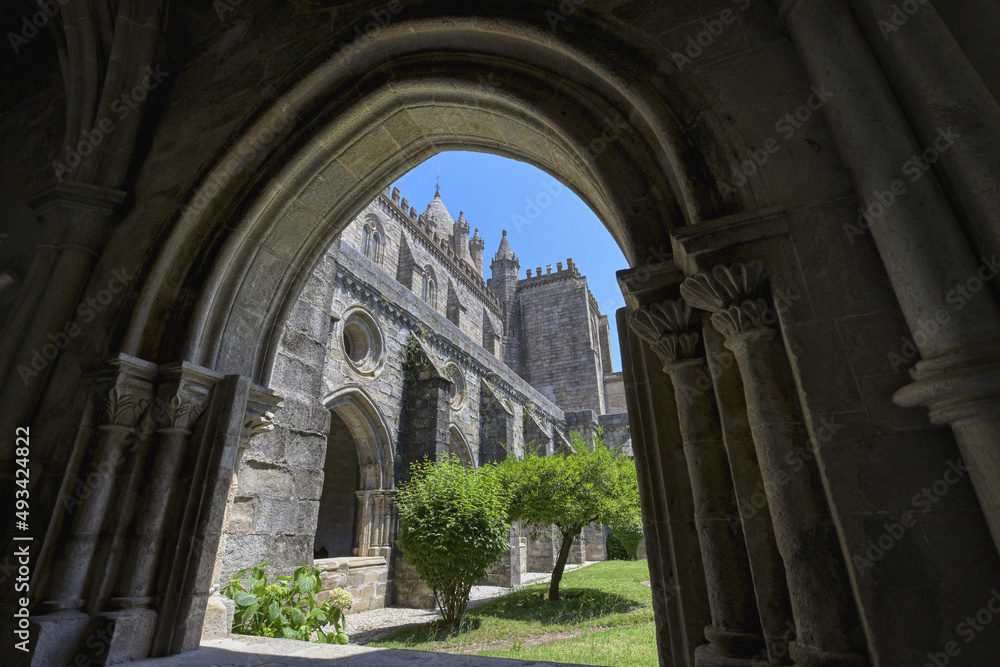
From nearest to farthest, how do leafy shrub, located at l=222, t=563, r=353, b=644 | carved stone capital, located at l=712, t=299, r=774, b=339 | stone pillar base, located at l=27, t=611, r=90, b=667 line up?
carved stone capital, located at l=712, t=299, r=774, b=339, stone pillar base, located at l=27, t=611, r=90, b=667, leafy shrub, located at l=222, t=563, r=353, b=644

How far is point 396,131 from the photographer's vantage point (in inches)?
126

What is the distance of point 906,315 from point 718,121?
962mm

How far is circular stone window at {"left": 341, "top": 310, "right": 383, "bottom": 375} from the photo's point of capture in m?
9.30

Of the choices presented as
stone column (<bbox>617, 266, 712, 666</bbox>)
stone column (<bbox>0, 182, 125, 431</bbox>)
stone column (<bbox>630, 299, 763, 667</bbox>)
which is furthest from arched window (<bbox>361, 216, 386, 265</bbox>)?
stone column (<bbox>630, 299, 763, 667</bbox>)

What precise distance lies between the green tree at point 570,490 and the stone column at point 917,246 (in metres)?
8.22

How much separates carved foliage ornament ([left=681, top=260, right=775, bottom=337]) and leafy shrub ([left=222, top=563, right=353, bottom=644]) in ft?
11.1

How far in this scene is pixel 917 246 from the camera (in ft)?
4.51

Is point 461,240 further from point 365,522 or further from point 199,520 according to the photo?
point 199,520

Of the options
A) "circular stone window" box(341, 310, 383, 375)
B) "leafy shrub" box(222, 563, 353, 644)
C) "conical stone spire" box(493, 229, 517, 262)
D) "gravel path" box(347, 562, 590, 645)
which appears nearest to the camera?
"leafy shrub" box(222, 563, 353, 644)

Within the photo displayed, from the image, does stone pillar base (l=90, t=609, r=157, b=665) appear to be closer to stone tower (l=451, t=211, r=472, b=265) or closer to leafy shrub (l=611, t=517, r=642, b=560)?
leafy shrub (l=611, t=517, r=642, b=560)

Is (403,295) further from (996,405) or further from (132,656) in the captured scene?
(996,405)

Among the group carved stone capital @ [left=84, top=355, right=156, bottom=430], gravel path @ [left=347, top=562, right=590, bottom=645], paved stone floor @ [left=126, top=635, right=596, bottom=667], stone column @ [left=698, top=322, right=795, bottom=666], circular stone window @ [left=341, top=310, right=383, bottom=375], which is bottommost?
gravel path @ [left=347, top=562, right=590, bottom=645]

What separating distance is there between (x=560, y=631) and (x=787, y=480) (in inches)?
217

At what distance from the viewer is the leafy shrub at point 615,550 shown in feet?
58.4
